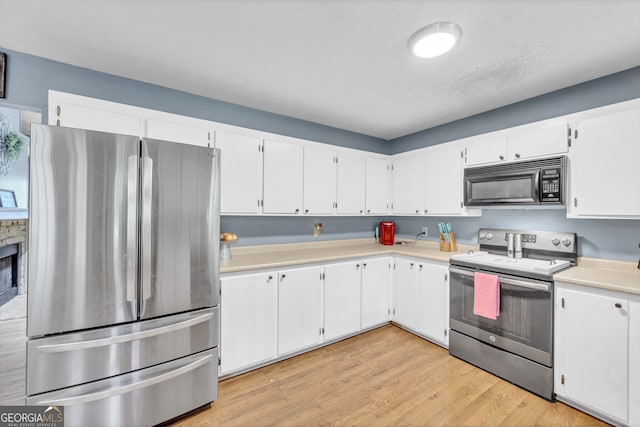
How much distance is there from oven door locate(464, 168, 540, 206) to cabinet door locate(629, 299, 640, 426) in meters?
0.97

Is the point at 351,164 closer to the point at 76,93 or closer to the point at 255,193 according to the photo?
the point at 255,193

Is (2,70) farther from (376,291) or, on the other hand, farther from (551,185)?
(551,185)

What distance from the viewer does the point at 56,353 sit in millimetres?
1398

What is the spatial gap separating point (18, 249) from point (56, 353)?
515 centimetres

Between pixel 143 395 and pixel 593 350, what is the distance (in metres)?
2.93

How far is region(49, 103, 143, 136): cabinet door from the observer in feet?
6.05

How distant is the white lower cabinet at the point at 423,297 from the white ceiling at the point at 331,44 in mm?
1763

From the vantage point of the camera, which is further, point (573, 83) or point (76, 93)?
point (573, 83)

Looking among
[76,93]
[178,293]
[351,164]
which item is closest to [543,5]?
[351,164]

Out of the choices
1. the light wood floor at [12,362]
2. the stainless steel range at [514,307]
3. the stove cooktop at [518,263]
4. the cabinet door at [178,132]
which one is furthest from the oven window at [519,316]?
the light wood floor at [12,362]

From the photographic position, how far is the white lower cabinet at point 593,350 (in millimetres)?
1645

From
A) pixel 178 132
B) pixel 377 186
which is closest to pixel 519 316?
pixel 377 186

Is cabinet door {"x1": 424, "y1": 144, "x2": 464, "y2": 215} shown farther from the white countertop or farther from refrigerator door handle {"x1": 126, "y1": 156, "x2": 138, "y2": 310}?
refrigerator door handle {"x1": 126, "y1": 156, "x2": 138, "y2": 310}

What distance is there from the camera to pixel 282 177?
276 centimetres
